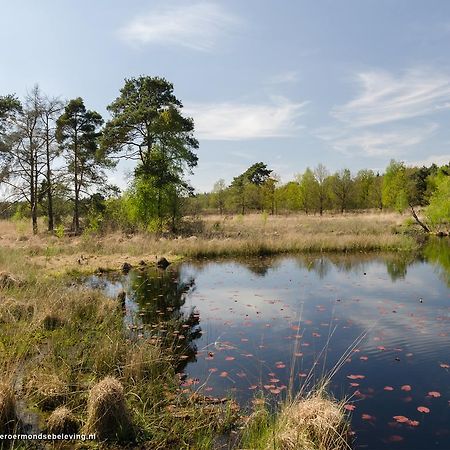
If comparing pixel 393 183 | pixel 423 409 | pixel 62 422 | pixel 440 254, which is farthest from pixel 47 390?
pixel 393 183

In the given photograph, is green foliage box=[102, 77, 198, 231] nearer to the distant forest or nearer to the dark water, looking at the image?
the distant forest

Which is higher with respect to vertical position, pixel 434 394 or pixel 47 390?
pixel 47 390

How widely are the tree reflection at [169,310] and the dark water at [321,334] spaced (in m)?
0.03

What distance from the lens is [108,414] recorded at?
445 centimetres

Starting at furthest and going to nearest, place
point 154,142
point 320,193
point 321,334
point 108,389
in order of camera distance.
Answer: point 320,193
point 154,142
point 321,334
point 108,389

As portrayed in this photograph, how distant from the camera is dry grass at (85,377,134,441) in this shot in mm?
4402

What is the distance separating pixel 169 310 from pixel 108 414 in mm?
6370

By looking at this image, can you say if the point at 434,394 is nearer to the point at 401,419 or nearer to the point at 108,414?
the point at 401,419

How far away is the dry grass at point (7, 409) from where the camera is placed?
14.1 ft

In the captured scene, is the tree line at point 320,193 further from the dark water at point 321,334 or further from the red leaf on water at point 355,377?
the red leaf on water at point 355,377

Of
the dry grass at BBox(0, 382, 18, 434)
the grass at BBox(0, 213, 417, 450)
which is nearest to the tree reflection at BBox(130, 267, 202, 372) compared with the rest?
the grass at BBox(0, 213, 417, 450)

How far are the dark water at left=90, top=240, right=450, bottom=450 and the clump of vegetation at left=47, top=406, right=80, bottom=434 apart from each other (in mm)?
1928

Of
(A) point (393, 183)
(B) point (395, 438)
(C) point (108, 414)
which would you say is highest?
(A) point (393, 183)

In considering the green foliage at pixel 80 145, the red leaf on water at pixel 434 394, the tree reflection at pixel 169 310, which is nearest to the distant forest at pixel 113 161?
the green foliage at pixel 80 145
